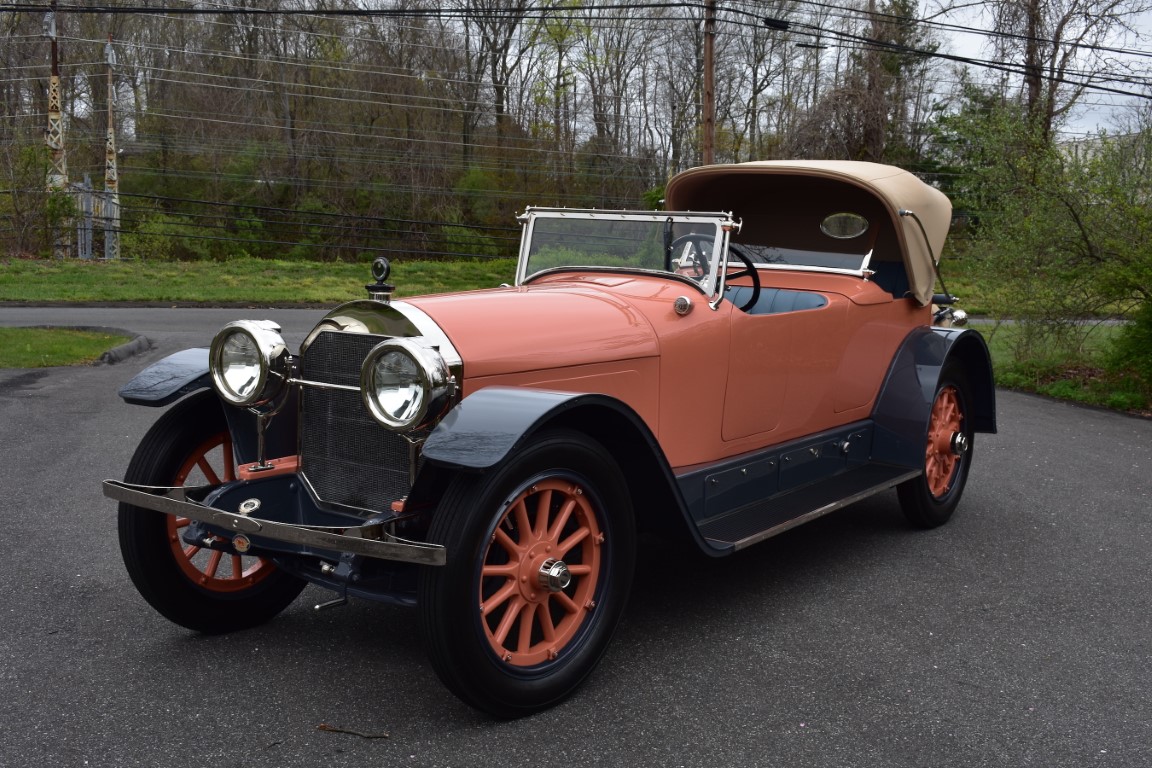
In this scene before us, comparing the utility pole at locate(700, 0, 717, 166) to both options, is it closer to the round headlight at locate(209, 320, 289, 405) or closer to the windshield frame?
the windshield frame

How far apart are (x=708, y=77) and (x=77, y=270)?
13926mm

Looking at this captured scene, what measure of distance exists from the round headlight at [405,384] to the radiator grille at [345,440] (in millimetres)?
166

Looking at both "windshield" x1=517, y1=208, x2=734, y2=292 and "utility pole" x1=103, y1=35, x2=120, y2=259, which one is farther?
"utility pole" x1=103, y1=35, x2=120, y2=259

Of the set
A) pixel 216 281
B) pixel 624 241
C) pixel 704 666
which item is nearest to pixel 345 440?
pixel 704 666

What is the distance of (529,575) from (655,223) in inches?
74.8

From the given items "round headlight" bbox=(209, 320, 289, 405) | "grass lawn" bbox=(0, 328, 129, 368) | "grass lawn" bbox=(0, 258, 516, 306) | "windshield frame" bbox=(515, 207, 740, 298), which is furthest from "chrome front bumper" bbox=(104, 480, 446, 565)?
"grass lawn" bbox=(0, 258, 516, 306)

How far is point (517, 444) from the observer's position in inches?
114

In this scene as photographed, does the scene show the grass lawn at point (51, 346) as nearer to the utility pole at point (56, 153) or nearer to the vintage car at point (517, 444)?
the vintage car at point (517, 444)

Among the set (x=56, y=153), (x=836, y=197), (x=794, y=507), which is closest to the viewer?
(x=794, y=507)

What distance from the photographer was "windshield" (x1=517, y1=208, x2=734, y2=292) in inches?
169

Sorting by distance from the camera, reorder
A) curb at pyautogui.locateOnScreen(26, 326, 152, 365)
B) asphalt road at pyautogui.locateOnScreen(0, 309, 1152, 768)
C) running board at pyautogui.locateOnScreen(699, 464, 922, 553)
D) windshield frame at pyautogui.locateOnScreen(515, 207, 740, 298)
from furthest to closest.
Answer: curb at pyautogui.locateOnScreen(26, 326, 152, 365) < windshield frame at pyautogui.locateOnScreen(515, 207, 740, 298) < running board at pyautogui.locateOnScreen(699, 464, 922, 553) < asphalt road at pyautogui.locateOnScreen(0, 309, 1152, 768)

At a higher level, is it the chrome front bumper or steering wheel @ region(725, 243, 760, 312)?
steering wheel @ region(725, 243, 760, 312)

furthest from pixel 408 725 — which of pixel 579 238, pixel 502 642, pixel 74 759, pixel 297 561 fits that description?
pixel 579 238

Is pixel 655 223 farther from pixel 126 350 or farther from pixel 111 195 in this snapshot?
pixel 111 195
